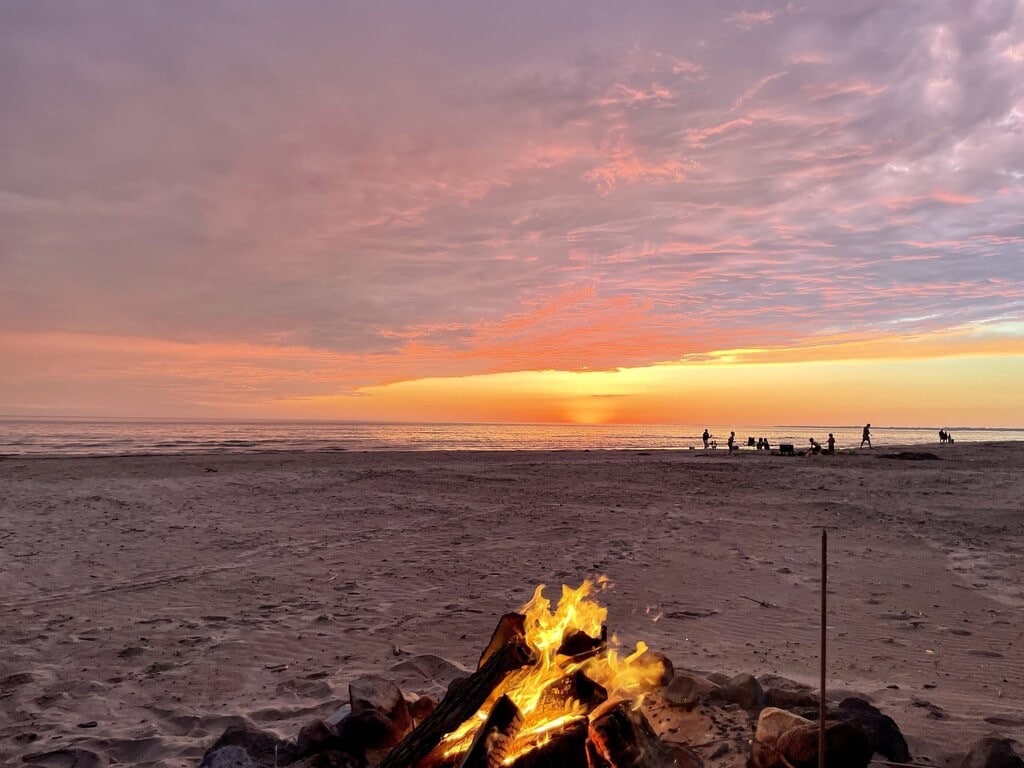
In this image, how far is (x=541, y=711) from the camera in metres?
3.71

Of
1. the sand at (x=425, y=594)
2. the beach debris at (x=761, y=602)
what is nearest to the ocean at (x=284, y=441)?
the sand at (x=425, y=594)

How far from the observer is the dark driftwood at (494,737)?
10.2ft

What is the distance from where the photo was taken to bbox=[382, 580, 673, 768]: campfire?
322 cm

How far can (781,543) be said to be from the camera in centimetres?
1230

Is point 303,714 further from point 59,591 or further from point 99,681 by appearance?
point 59,591

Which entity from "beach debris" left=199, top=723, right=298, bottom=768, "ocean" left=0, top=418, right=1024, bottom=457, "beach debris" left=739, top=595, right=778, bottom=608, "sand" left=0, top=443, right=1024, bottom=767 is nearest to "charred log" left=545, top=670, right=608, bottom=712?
"beach debris" left=199, top=723, right=298, bottom=768

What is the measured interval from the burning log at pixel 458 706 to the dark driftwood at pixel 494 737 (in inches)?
16.4

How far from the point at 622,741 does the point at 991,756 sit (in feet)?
8.08

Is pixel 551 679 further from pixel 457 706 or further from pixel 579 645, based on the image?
pixel 457 706

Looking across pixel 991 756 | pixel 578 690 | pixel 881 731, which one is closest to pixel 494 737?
pixel 578 690

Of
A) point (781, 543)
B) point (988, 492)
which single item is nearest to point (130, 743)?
point (781, 543)

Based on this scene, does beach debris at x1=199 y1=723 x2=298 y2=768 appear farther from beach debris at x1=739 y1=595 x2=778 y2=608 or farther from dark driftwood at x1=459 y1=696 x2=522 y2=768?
beach debris at x1=739 y1=595 x2=778 y2=608

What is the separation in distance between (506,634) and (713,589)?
5718mm

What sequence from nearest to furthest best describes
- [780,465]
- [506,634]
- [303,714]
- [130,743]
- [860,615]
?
[506,634] → [130,743] → [303,714] → [860,615] → [780,465]
